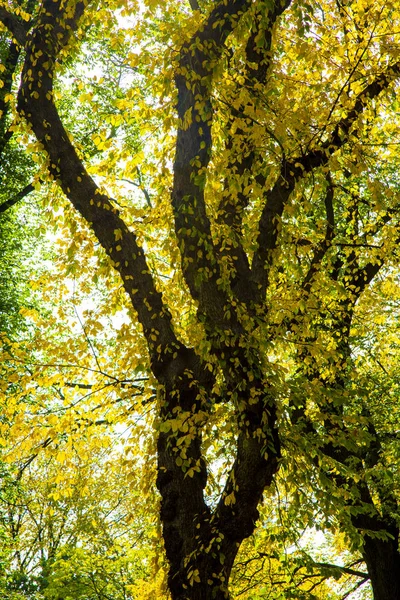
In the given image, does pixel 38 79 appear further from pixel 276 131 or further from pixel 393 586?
pixel 393 586

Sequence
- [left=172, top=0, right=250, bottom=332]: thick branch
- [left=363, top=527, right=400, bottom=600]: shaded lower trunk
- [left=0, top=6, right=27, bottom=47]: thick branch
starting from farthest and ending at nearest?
[left=363, top=527, right=400, bottom=600]: shaded lower trunk, [left=0, top=6, right=27, bottom=47]: thick branch, [left=172, top=0, right=250, bottom=332]: thick branch

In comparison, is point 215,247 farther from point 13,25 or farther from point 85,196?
point 13,25

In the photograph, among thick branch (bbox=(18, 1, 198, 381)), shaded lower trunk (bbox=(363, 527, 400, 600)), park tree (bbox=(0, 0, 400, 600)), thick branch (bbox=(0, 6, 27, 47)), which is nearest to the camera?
park tree (bbox=(0, 0, 400, 600))

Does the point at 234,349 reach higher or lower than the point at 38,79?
lower

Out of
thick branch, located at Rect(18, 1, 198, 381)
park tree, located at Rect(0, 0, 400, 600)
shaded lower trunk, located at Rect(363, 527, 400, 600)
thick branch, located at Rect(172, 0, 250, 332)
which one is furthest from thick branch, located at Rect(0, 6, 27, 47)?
shaded lower trunk, located at Rect(363, 527, 400, 600)

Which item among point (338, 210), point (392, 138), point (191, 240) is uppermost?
point (392, 138)

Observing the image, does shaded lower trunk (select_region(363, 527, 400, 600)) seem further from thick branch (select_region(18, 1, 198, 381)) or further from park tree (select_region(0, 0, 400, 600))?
thick branch (select_region(18, 1, 198, 381))

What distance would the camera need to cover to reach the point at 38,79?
551cm

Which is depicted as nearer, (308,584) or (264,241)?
(264,241)

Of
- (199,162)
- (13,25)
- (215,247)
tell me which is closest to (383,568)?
(215,247)

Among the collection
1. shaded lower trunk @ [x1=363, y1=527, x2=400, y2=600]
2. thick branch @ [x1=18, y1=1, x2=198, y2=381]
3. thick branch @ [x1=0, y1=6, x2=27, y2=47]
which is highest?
thick branch @ [x1=0, y1=6, x2=27, y2=47]

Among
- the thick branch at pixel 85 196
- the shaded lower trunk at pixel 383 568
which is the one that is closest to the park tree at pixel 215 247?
the thick branch at pixel 85 196

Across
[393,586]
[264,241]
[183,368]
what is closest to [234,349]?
[183,368]

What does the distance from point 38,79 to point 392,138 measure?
7.16 meters
